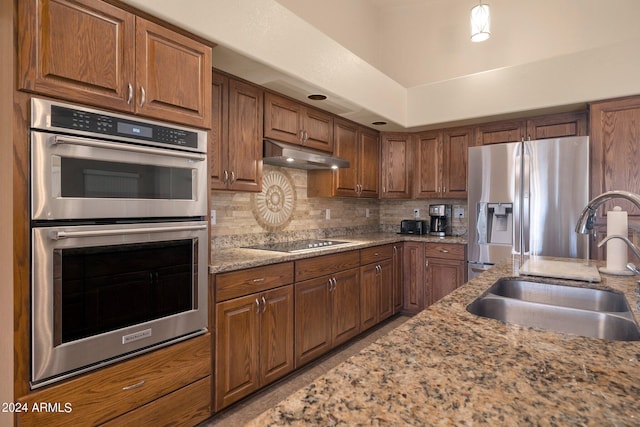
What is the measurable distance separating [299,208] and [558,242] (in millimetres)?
2287

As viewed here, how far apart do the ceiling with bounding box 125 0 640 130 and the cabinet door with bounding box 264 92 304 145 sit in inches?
4.1

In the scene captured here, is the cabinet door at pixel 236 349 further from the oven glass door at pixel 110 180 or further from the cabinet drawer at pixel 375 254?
the cabinet drawer at pixel 375 254

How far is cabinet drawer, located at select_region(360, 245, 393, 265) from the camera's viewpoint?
321cm

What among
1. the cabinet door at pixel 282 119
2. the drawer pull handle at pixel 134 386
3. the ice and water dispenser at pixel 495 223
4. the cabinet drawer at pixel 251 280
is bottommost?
the drawer pull handle at pixel 134 386

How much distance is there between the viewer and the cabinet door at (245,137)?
7.86ft

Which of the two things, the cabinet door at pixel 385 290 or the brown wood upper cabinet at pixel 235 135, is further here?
the cabinet door at pixel 385 290

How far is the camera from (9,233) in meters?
1.30

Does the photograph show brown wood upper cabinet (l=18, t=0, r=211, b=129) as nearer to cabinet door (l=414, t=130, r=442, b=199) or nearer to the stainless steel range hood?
the stainless steel range hood

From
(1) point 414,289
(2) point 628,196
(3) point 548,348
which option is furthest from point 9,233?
(1) point 414,289

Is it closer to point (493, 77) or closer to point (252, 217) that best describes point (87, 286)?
point (252, 217)

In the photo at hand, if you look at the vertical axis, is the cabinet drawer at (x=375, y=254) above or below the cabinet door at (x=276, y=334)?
above

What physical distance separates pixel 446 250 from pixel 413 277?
468mm

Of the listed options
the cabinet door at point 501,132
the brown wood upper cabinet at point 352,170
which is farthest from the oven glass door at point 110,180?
the cabinet door at point 501,132

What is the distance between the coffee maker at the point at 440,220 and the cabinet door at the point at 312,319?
6.14ft
